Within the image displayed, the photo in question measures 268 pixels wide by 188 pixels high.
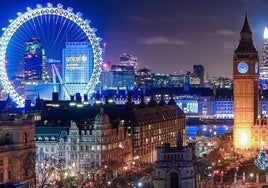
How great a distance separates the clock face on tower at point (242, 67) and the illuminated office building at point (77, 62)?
48.7m

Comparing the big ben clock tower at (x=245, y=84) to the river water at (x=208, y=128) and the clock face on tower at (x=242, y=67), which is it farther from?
the river water at (x=208, y=128)

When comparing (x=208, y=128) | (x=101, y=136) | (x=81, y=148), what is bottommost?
(x=81, y=148)

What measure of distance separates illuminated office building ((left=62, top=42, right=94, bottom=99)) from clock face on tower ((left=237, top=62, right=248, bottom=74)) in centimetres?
4865

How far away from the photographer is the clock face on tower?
339ft

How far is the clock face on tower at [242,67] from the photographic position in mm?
103312

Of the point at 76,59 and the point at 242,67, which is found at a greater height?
the point at 76,59

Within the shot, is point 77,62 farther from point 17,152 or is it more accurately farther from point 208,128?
point 17,152

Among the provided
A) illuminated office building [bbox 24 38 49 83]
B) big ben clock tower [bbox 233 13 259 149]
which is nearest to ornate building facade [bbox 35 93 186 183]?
big ben clock tower [bbox 233 13 259 149]

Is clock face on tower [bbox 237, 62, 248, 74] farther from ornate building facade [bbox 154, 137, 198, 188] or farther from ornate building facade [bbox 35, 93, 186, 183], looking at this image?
Result: ornate building facade [bbox 154, 137, 198, 188]

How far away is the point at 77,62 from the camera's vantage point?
155 m

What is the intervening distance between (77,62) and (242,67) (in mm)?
59195

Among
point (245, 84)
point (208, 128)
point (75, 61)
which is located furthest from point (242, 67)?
point (75, 61)

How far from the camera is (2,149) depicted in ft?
202

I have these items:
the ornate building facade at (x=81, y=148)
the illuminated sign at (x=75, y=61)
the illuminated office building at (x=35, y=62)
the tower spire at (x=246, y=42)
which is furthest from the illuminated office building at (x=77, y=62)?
the ornate building facade at (x=81, y=148)
